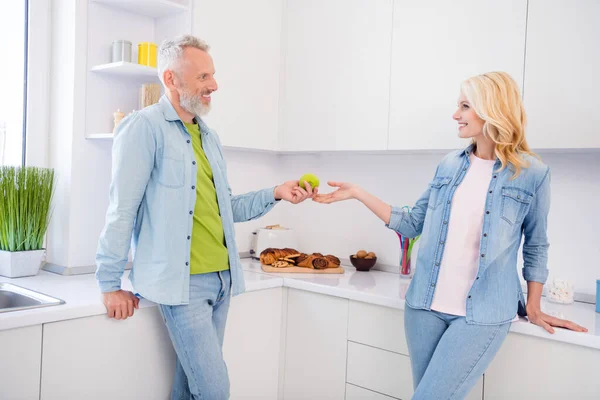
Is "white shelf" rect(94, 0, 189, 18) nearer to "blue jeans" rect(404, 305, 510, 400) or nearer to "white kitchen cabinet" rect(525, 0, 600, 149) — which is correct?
"white kitchen cabinet" rect(525, 0, 600, 149)

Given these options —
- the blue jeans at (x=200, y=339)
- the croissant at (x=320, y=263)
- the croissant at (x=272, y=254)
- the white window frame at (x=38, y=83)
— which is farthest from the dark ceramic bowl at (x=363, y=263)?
the white window frame at (x=38, y=83)

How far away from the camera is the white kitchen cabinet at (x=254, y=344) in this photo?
7.69 feet

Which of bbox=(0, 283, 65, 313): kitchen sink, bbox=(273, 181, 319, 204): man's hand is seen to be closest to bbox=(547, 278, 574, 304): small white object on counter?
bbox=(273, 181, 319, 204): man's hand

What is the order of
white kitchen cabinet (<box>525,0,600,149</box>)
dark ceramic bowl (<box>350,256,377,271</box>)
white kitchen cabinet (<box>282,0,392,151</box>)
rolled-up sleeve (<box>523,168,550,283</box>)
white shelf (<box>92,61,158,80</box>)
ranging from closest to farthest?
rolled-up sleeve (<box>523,168,550,283</box>) → white kitchen cabinet (<box>525,0,600,149</box>) → white shelf (<box>92,61,158,80</box>) → white kitchen cabinet (<box>282,0,392,151</box>) → dark ceramic bowl (<box>350,256,377,271</box>)

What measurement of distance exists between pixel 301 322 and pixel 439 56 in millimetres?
1299

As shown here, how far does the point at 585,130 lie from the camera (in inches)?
79.3

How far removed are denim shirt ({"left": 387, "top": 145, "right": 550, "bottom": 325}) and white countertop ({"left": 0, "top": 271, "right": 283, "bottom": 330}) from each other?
838 millimetres

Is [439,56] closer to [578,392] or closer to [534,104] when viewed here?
[534,104]

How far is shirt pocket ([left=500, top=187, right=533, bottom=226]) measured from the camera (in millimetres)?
1724

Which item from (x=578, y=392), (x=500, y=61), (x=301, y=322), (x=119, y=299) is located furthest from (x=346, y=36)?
(x=578, y=392)

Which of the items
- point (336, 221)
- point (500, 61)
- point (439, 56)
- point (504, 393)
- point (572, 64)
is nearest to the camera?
point (504, 393)

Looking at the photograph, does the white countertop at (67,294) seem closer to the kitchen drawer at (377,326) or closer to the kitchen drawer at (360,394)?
the kitchen drawer at (377,326)

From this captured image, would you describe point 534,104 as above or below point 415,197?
above

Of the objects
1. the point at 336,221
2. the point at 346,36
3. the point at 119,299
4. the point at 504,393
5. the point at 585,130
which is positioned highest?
the point at 346,36
